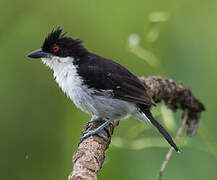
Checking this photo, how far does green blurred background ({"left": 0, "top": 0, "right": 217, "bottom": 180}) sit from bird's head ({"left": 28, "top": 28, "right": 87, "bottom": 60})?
1.73 ft

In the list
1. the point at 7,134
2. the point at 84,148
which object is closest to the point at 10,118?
the point at 7,134

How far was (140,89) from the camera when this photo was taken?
4.65m

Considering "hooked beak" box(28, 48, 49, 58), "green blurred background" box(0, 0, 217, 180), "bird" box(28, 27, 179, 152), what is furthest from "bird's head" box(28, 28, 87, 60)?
"green blurred background" box(0, 0, 217, 180)

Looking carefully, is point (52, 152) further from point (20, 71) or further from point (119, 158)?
point (20, 71)

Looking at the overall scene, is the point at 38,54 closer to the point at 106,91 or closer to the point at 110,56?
the point at 106,91

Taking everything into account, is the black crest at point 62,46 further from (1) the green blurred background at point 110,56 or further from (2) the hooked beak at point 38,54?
(1) the green blurred background at point 110,56

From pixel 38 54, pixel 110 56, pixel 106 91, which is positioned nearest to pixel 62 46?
pixel 38 54

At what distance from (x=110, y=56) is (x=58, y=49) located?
147 cm

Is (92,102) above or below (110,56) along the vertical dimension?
below

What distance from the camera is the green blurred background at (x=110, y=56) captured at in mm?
5156

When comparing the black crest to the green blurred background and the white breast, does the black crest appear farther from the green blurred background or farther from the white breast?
the green blurred background

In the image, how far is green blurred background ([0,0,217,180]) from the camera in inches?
203

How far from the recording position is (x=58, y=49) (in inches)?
201

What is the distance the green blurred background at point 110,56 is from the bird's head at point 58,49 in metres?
0.53
